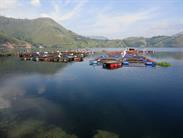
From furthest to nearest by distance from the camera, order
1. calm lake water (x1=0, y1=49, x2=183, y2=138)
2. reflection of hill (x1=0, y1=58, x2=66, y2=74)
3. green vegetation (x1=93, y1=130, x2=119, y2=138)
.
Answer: reflection of hill (x1=0, y1=58, x2=66, y2=74)
calm lake water (x1=0, y1=49, x2=183, y2=138)
green vegetation (x1=93, y1=130, x2=119, y2=138)

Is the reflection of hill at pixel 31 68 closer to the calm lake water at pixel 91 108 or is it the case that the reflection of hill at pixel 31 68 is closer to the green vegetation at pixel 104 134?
the calm lake water at pixel 91 108

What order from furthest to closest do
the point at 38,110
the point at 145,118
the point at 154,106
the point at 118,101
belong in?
1. the point at 118,101
2. the point at 154,106
3. the point at 38,110
4. the point at 145,118

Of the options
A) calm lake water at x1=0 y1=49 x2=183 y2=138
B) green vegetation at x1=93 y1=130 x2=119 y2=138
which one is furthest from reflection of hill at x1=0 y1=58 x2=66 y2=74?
green vegetation at x1=93 y1=130 x2=119 y2=138

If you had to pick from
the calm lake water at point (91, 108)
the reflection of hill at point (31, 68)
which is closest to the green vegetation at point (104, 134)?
the calm lake water at point (91, 108)

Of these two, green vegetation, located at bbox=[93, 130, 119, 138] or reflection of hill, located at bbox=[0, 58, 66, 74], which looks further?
reflection of hill, located at bbox=[0, 58, 66, 74]

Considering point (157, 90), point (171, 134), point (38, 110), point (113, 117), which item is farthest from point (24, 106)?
point (157, 90)

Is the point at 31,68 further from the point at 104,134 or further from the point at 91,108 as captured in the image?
the point at 104,134

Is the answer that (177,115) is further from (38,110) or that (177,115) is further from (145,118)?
(38,110)

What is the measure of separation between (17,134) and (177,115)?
3387 centimetres

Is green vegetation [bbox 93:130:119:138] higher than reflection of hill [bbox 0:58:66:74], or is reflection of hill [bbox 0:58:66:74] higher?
reflection of hill [bbox 0:58:66:74]

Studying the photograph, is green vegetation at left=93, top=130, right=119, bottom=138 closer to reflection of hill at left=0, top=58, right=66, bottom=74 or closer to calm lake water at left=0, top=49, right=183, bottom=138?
calm lake water at left=0, top=49, right=183, bottom=138

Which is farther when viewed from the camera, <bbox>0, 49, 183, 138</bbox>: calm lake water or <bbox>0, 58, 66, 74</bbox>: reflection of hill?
<bbox>0, 58, 66, 74</bbox>: reflection of hill


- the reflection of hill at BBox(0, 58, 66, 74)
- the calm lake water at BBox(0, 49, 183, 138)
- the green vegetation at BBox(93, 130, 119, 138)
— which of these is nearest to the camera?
the green vegetation at BBox(93, 130, 119, 138)

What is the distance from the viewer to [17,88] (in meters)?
77.8
